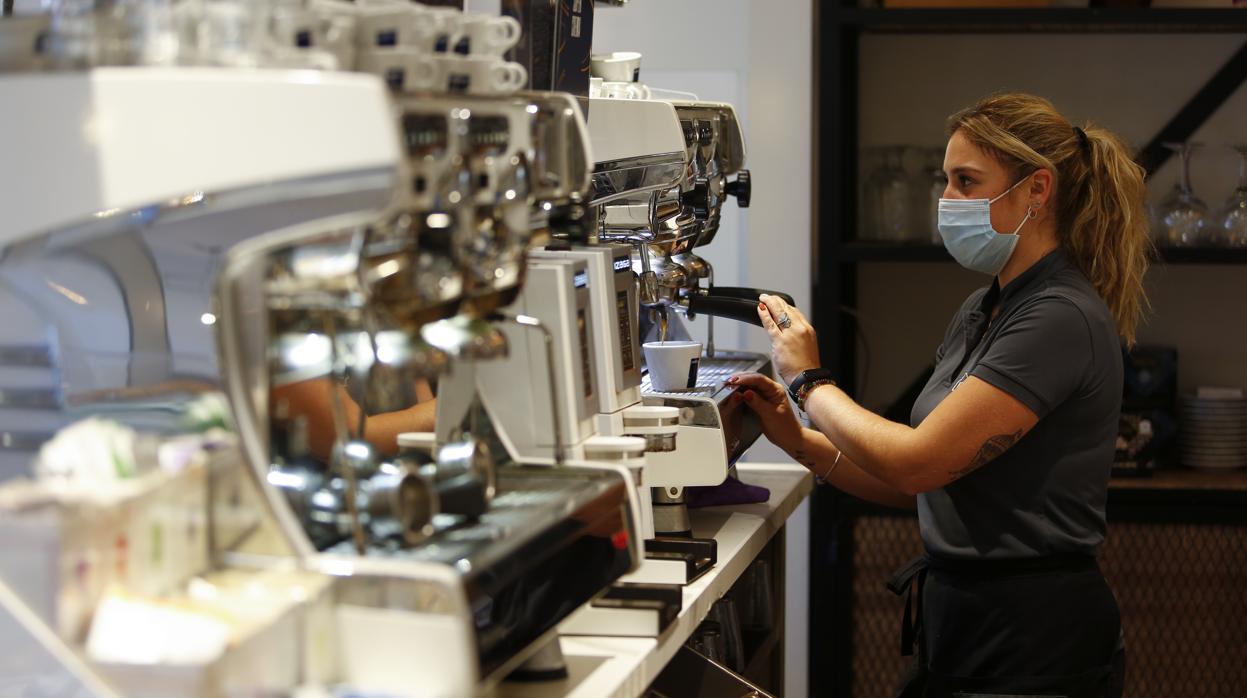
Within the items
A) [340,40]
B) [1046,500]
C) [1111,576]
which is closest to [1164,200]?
[1111,576]

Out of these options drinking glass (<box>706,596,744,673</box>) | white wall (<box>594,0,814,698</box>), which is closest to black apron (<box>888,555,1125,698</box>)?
drinking glass (<box>706,596,744,673</box>)

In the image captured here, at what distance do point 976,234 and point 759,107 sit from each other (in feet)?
4.51

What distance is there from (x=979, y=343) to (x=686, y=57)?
73.9 inches

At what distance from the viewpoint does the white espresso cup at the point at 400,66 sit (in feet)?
4.20

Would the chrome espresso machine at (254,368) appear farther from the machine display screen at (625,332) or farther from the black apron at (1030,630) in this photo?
the black apron at (1030,630)

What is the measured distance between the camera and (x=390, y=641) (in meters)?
1.20

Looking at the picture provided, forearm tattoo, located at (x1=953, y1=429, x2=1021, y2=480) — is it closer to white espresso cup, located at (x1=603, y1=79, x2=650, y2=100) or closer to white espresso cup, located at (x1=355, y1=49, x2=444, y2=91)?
white espresso cup, located at (x1=603, y1=79, x2=650, y2=100)

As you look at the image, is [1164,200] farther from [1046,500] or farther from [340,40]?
[340,40]

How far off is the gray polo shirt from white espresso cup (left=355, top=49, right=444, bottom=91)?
4.06ft

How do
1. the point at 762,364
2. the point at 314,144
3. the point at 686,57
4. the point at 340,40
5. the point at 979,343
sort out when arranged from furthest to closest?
the point at 686,57, the point at 762,364, the point at 979,343, the point at 340,40, the point at 314,144

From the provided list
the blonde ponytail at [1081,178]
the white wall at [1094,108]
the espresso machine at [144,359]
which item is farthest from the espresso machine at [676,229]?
the white wall at [1094,108]

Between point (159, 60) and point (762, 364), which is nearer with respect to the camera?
point (159, 60)

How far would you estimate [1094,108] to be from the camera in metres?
3.95

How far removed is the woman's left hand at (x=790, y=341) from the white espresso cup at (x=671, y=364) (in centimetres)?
18
